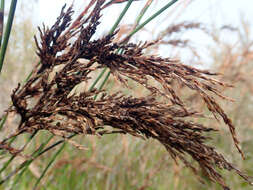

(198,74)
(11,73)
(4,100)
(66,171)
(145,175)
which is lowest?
(145,175)

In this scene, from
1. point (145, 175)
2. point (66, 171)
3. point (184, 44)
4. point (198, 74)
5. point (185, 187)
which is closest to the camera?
point (198, 74)

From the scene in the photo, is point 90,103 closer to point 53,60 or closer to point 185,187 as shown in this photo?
point 53,60

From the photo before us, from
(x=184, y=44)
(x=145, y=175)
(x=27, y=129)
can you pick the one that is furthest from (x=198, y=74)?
(x=145, y=175)

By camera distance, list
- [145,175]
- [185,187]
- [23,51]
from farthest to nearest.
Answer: [23,51] → [185,187] → [145,175]

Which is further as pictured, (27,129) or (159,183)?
(159,183)

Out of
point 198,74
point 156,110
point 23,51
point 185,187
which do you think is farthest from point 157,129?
point 23,51

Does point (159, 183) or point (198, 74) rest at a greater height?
point (198, 74)
